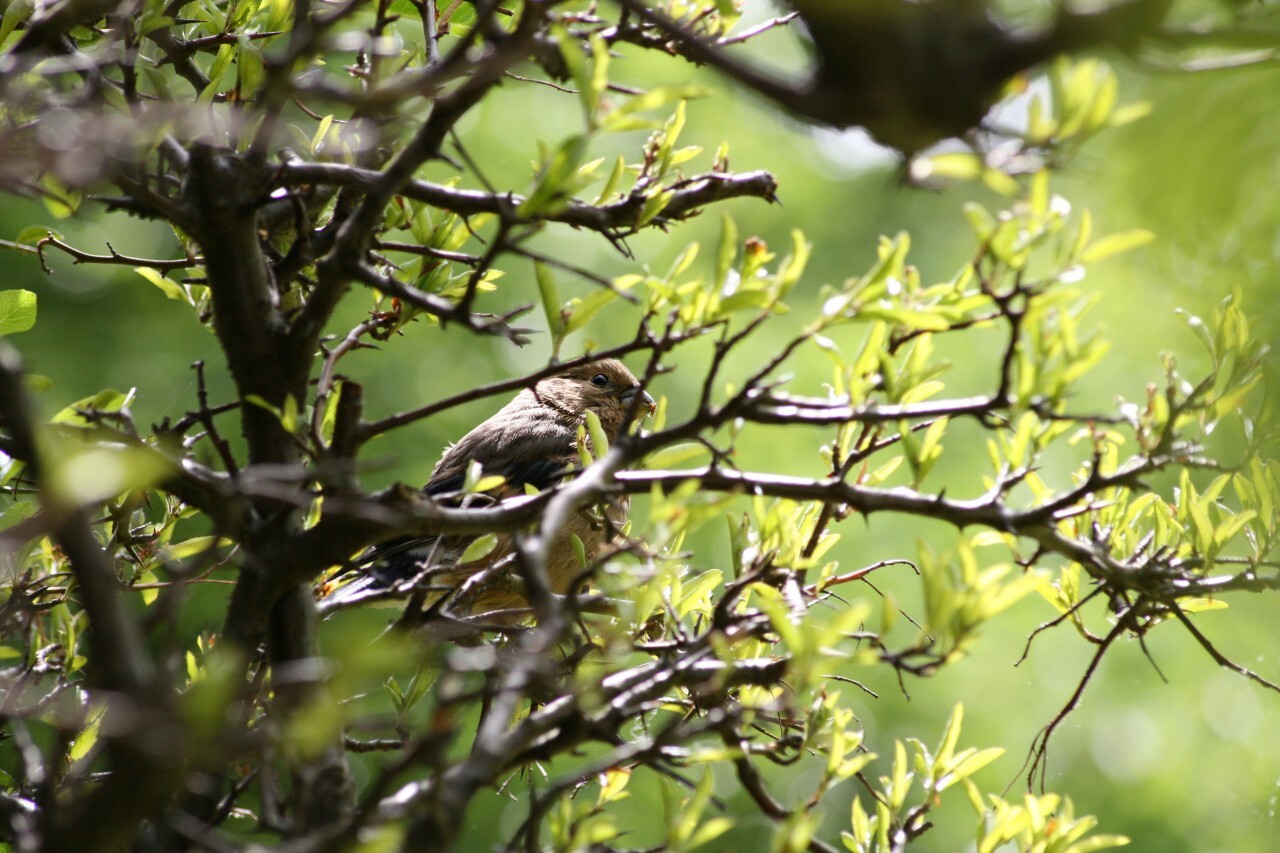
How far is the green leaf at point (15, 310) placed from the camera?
2.24 metres

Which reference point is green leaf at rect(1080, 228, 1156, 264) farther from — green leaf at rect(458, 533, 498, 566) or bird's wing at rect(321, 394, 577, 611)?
bird's wing at rect(321, 394, 577, 611)

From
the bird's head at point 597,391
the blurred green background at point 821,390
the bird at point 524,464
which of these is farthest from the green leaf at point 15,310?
the bird's head at point 597,391

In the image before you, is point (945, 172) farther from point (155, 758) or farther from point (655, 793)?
point (655, 793)

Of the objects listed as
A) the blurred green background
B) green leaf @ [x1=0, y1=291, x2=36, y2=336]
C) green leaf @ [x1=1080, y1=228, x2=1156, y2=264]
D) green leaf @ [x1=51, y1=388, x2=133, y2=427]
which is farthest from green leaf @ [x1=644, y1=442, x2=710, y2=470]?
the blurred green background

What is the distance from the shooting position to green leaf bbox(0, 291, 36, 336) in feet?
7.34

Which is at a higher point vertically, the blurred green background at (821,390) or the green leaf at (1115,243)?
the green leaf at (1115,243)

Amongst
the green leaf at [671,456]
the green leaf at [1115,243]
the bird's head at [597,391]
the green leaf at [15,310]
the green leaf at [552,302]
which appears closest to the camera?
the green leaf at [1115,243]

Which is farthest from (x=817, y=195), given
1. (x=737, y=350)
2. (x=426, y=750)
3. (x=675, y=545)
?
(x=426, y=750)

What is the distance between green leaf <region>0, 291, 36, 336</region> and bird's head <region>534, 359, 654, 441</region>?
3144 mm

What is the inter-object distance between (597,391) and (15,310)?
3447 millimetres

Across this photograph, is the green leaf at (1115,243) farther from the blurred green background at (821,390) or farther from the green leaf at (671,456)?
the blurred green background at (821,390)

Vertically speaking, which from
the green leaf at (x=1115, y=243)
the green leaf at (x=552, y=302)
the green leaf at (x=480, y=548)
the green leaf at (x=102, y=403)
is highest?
the green leaf at (x=1115, y=243)

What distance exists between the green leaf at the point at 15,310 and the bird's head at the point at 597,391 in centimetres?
314

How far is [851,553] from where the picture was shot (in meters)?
7.09
